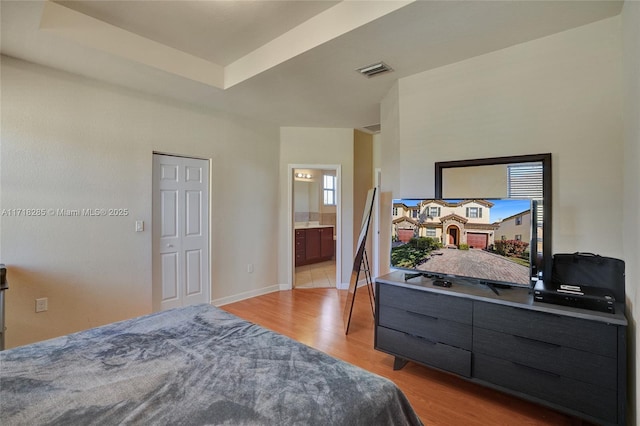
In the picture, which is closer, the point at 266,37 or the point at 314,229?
the point at 266,37

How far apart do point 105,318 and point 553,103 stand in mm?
4392

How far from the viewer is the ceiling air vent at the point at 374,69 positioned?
2734mm

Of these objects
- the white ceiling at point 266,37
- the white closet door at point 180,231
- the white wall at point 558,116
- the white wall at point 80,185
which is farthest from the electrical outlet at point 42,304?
the white wall at point 558,116

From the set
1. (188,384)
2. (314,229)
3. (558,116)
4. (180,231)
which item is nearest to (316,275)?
(314,229)

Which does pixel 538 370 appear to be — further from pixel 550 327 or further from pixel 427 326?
pixel 427 326

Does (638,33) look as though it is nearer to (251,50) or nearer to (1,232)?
(251,50)

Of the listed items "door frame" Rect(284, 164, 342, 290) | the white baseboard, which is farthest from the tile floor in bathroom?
the white baseboard

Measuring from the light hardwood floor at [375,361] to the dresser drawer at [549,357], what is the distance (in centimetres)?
36

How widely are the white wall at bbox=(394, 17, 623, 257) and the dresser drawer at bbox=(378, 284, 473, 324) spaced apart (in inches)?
33.3

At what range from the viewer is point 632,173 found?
1.69 meters

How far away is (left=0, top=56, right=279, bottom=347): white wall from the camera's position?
267 centimetres

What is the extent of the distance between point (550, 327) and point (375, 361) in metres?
1.34

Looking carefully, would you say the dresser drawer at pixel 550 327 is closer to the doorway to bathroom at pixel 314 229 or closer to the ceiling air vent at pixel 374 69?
the ceiling air vent at pixel 374 69

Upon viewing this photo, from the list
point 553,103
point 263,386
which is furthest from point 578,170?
point 263,386
